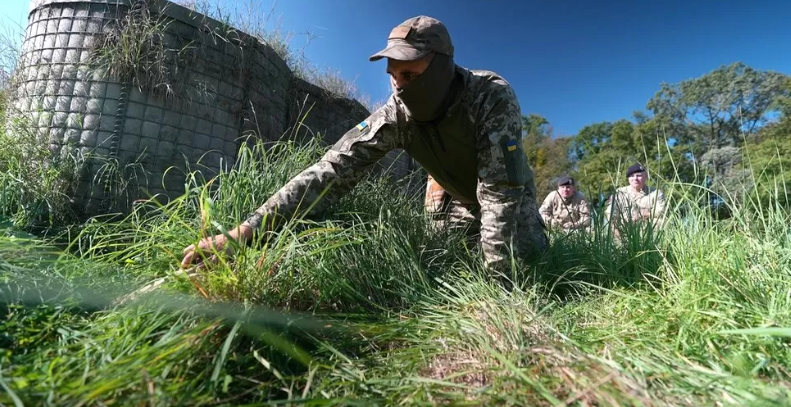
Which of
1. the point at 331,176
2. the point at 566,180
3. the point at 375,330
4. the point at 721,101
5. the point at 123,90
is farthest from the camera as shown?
the point at 721,101

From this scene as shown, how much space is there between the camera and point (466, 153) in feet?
7.59

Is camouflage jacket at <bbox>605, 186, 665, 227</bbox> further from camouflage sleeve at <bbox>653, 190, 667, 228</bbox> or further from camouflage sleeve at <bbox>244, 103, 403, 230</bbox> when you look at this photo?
camouflage sleeve at <bbox>244, 103, 403, 230</bbox>

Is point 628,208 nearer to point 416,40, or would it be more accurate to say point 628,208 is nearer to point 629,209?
point 629,209

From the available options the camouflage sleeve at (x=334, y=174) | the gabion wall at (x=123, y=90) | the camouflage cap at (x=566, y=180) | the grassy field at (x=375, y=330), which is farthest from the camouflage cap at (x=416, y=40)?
the camouflage cap at (x=566, y=180)

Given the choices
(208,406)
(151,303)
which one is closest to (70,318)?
(151,303)

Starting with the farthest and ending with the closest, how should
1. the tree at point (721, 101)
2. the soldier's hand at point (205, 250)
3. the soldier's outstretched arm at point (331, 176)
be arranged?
the tree at point (721, 101) < the soldier's outstretched arm at point (331, 176) < the soldier's hand at point (205, 250)

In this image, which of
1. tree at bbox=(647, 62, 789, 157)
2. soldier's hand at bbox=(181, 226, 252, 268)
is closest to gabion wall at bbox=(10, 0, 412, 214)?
soldier's hand at bbox=(181, 226, 252, 268)

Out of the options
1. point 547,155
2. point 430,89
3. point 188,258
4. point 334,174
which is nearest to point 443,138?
point 430,89

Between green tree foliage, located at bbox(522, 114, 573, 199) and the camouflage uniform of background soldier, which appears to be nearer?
the camouflage uniform of background soldier

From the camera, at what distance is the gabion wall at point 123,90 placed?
3072 millimetres

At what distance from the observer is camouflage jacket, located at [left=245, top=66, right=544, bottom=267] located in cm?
185

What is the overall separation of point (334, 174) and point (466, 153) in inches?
32.5

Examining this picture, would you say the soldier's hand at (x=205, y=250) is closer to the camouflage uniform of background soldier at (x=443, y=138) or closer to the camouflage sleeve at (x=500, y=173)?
the camouflage uniform of background soldier at (x=443, y=138)

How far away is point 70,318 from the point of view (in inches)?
A: 39.0
